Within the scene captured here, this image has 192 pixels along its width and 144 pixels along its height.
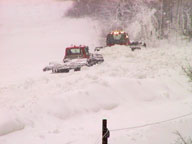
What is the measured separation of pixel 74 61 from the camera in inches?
281

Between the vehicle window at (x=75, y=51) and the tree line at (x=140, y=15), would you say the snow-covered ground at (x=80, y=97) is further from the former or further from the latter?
the tree line at (x=140, y=15)

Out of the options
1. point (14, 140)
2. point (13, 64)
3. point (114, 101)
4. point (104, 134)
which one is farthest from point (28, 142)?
point (13, 64)

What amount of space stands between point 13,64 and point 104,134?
4.61m

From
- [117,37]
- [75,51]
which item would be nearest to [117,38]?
[117,37]

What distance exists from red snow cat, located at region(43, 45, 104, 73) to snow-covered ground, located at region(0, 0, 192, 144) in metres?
0.25

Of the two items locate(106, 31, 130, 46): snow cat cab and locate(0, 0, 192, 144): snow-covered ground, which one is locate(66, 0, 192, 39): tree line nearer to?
locate(106, 31, 130, 46): snow cat cab

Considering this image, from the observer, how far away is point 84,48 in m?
7.93

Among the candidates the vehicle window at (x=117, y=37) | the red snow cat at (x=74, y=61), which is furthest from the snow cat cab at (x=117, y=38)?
the red snow cat at (x=74, y=61)

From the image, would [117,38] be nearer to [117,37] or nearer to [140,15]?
[117,37]

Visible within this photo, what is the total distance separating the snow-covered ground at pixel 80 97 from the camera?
11.3ft

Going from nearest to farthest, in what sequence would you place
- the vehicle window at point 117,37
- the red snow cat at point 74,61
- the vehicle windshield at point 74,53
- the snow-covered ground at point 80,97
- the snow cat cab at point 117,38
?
the snow-covered ground at point 80,97, the red snow cat at point 74,61, the vehicle windshield at point 74,53, the snow cat cab at point 117,38, the vehicle window at point 117,37

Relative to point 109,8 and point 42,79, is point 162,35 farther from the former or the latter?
point 42,79

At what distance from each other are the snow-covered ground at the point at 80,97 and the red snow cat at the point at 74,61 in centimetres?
25

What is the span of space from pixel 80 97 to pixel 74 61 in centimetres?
280
